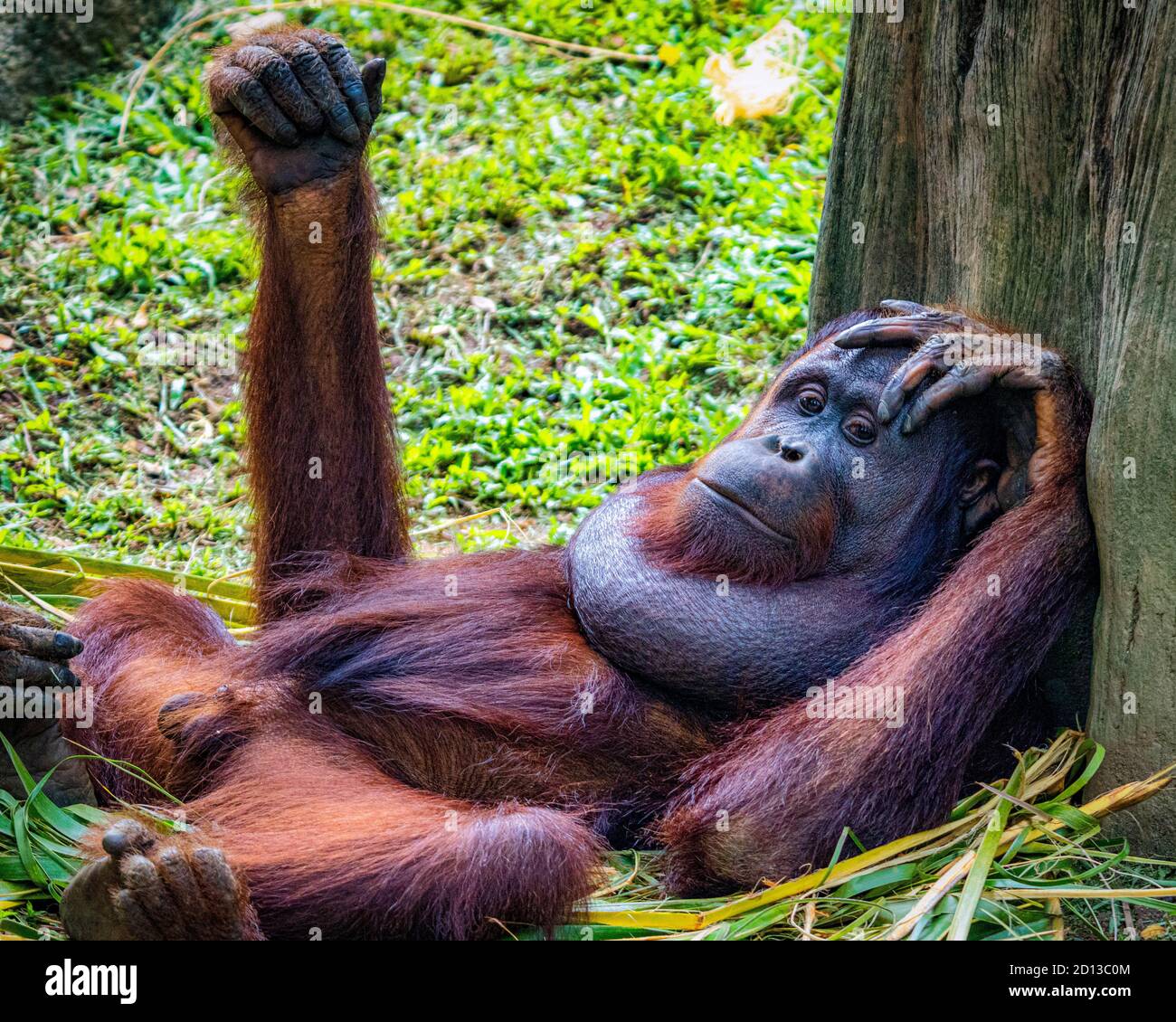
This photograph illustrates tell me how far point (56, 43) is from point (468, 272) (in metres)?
2.68

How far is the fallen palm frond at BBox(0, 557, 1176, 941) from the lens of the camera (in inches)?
105

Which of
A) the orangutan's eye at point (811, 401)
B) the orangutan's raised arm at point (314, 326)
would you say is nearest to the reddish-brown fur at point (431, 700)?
the orangutan's raised arm at point (314, 326)

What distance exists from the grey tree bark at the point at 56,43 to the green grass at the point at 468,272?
0.15 m

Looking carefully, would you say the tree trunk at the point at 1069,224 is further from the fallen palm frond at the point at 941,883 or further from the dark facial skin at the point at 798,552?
the dark facial skin at the point at 798,552

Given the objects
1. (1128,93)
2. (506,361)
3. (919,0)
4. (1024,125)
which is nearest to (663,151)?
(506,361)

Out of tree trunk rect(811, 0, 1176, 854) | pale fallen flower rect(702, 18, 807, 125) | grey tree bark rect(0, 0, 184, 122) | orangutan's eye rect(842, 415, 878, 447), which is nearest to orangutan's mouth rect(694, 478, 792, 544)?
orangutan's eye rect(842, 415, 878, 447)

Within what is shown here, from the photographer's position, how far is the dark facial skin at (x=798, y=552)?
10.2 feet

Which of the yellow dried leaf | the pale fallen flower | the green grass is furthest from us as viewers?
the yellow dried leaf

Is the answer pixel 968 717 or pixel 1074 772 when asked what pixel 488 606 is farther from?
pixel 1074 772

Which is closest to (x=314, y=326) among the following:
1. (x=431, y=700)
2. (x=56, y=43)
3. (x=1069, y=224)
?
(x=431, y=700)

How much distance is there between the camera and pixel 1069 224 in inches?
125

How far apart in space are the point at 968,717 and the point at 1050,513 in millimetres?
469

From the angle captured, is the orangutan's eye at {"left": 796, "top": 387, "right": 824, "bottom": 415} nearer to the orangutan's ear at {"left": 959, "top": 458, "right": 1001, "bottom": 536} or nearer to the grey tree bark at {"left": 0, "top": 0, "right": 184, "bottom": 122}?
the orangutan's ear at {"left": 959, "top": 458, "right": 1001, "bottom": 536}

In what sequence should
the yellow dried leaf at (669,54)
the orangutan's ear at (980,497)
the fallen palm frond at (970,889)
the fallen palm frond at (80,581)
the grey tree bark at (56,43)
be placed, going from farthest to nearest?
1. the yellow dried leaf at (669,54)
2. the grey tree bark at (56,43)
3. the fallen palm frond at (80,581)
4. the orangutan's ear at (980,497)
5. the fallen palm frond at (970,889)
